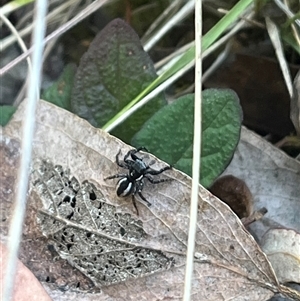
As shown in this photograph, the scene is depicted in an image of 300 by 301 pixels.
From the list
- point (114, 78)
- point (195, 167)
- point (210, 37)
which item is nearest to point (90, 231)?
point (195, 167)

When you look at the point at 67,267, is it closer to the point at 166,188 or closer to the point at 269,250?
the point at 166,188

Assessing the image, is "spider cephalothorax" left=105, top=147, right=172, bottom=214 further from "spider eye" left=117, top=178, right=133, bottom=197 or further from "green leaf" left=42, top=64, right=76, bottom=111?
"green leaf" left=42, top=64, right=76, bottom=111

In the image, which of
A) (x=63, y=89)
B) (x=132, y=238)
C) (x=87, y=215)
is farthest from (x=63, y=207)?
(x=63, y=89)

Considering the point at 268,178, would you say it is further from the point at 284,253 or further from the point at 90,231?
the point at 90,231

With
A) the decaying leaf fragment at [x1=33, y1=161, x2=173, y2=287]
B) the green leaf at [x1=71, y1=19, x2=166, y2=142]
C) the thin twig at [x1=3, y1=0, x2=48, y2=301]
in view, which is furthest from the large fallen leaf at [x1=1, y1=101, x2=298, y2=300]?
the thin twig at [x1=3, y1=0, x2=48, y2=301]

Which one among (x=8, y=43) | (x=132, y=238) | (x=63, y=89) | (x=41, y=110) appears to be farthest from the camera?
(x=8, y=43)

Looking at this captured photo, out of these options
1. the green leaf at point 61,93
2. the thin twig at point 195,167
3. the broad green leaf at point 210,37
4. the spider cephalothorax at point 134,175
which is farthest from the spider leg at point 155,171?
the green leaf at point 61,93
